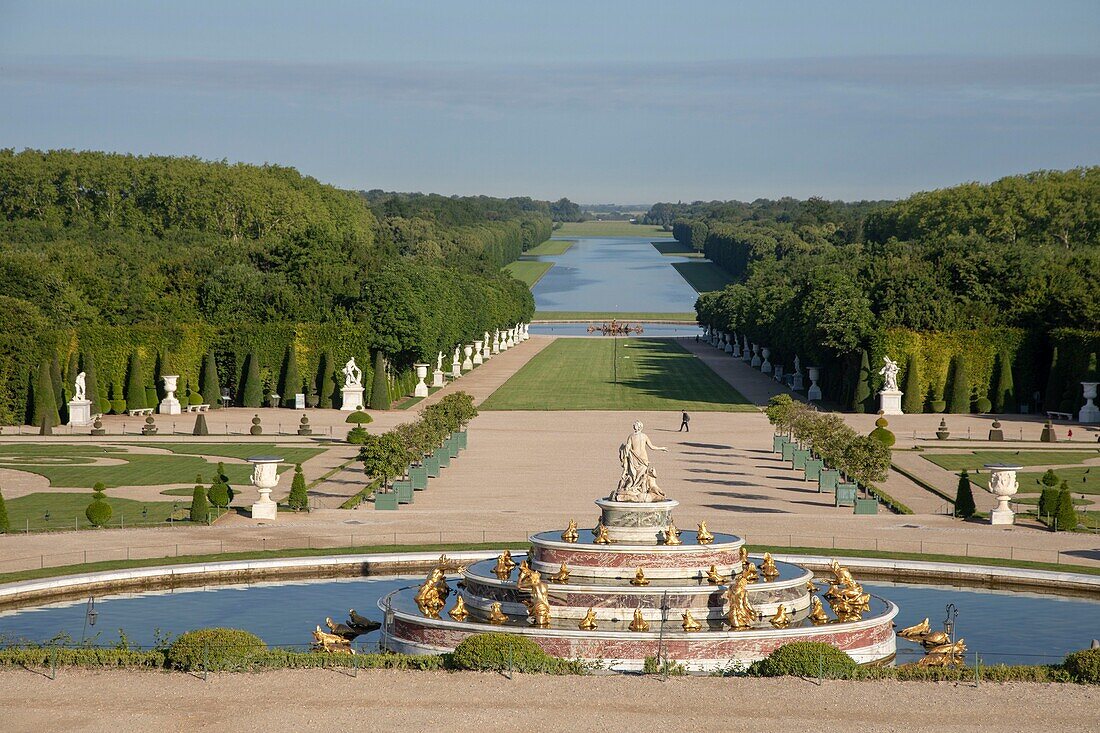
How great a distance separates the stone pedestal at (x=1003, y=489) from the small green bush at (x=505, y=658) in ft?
73.7

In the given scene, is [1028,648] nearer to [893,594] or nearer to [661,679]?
[893,594]

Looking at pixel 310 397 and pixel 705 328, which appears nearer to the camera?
pixel 310 397

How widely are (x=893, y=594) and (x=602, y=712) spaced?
1390cm

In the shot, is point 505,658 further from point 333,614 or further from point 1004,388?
point 1004,388

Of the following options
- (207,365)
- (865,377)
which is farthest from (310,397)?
(865,377)

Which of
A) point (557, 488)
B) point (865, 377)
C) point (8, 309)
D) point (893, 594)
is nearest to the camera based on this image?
point (893, 594)

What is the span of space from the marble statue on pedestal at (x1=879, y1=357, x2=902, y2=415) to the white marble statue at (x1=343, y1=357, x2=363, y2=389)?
27644mm

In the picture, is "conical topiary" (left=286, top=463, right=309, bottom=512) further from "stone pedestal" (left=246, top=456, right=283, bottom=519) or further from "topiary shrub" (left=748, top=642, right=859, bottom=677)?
"topiary shrub" (left=748, top=642, right=859, bottom=677)

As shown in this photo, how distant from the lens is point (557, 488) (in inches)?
2147

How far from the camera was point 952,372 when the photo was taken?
86875 mm

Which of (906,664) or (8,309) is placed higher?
(8,309)

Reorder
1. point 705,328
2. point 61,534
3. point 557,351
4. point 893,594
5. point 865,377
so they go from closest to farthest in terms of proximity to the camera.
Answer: point 893,594 → point 61,534 → point 865,377 → point 557,351 → point 705,328

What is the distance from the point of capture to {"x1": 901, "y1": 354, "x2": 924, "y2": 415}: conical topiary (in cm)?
8619

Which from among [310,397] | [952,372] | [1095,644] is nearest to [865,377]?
[952,372]
